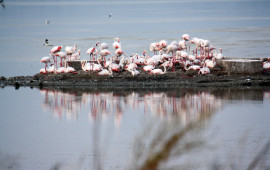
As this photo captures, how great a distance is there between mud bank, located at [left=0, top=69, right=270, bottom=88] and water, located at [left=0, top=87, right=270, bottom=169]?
0.63 meters

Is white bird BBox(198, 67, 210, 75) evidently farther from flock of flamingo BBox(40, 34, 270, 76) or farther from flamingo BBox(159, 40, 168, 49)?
flamingo BBox(159, 40, 168, 49)

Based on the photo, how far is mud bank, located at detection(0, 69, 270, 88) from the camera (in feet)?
42.5

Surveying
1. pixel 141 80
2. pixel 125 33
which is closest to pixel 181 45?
pixel 141 80

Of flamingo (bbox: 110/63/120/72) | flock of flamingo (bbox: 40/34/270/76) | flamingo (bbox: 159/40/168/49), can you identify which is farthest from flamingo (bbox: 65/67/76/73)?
flamingo (bbox: 159/40/168/49)

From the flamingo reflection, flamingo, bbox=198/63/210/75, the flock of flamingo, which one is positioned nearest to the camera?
the flamingo reflection

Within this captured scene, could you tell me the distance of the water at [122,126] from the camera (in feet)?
13.9

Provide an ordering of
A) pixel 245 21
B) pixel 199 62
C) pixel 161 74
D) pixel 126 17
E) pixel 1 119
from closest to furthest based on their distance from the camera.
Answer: pixel 1 119 < pixel 161 74 < pixel 199 62 < pixel 245 21 < pixel 126 17

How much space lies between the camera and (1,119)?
9.03m

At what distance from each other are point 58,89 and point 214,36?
45.5 ft

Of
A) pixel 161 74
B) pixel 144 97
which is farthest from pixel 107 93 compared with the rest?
pixel 161 74

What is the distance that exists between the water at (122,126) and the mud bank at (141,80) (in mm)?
627

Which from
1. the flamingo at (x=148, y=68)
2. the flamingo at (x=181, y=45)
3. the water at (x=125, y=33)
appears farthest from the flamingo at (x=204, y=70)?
the water at (x=125, y=33)

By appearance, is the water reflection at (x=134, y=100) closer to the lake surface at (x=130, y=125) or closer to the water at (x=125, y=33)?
the lake surface at (x=130, y=125)

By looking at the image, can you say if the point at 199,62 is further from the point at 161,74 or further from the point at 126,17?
the point at 126,17
